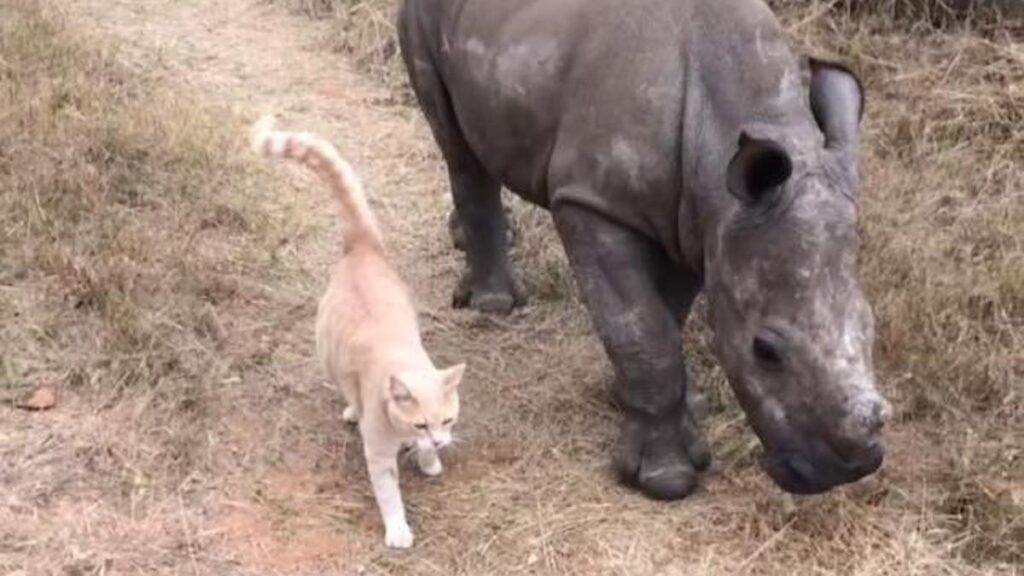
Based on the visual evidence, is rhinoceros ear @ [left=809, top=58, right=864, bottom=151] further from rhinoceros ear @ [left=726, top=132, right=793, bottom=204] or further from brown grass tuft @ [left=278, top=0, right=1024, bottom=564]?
brown grass tuft @ [left=278, top=0, right=1024, bottom=564]

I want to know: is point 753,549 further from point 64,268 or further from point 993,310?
point 64,268

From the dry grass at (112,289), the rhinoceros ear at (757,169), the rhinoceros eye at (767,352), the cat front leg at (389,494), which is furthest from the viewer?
the dry grass at (112,289)

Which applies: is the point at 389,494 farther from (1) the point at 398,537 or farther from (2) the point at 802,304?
(2) the point at 802,304

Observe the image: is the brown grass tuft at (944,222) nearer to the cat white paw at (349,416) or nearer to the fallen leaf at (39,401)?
the cat white paw at (349,416)

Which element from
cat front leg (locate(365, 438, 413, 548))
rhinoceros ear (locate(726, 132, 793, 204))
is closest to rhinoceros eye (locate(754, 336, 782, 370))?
rhinoceros ear (locate(726, 132, 793, 204))

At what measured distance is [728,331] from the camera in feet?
14.5

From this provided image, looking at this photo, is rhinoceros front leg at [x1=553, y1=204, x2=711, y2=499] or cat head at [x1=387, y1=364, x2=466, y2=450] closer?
cat head at [x1=387, y1=364, x2=466, y2=450]

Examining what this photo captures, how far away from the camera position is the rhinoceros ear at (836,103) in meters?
4.39

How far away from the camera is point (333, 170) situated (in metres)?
5.05

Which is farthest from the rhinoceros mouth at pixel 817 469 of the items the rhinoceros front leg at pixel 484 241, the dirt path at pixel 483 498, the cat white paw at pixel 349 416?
the rhinoceros front leg at pixel 484 241

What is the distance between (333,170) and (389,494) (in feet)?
3.38

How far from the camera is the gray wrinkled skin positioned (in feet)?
13.9

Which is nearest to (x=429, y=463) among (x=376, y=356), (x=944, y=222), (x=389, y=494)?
(x=389, y=494)

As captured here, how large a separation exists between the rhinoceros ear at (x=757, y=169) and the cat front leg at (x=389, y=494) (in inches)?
47.2
